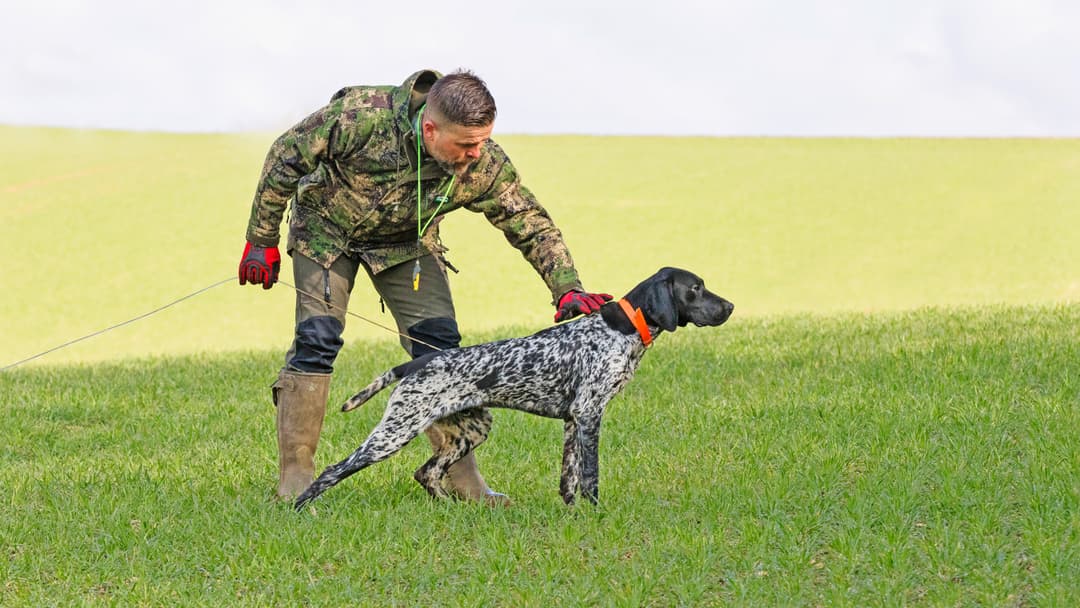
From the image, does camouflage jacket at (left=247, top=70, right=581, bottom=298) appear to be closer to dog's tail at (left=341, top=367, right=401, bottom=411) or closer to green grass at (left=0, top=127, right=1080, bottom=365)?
dog's tail at (left=341, top=367, right=401, bottom=411)

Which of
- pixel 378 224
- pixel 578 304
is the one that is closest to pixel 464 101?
pixel 378 224

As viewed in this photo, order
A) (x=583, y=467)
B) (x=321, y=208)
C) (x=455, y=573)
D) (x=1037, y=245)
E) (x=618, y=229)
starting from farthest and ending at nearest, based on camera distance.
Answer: (x=618, y=229), (x=1037, y=245), (x=321, y=208), (x=583, y=467), (x=455, y=573)

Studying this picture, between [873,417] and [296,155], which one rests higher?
[296,155]

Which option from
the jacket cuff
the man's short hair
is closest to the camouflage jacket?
the jacket cuff

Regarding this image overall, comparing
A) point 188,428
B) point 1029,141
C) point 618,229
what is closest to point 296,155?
point 188,428

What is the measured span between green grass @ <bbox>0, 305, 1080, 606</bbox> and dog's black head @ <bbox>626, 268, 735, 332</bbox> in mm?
1025

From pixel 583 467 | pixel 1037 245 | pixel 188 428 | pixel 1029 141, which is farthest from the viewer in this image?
pixel 1029 141

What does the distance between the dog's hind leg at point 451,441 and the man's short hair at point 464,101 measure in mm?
1575

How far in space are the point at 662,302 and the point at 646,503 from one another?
120cm

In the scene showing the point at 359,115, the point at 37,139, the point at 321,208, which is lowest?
the point at 37,139

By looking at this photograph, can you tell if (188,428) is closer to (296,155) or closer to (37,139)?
(296,155)

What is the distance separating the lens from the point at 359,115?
6.94m

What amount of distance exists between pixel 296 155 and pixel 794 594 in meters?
3.36

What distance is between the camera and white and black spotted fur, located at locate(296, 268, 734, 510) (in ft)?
21.7
